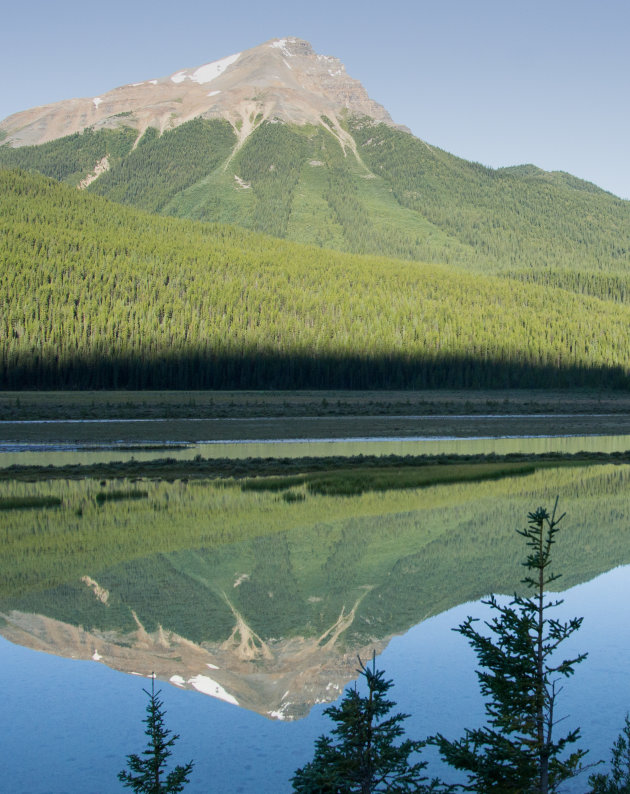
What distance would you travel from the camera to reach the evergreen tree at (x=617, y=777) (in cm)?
784

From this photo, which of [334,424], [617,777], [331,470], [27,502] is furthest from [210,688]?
[334,424]

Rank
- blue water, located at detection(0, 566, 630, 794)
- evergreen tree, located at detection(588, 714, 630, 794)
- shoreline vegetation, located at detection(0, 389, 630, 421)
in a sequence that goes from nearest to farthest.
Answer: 1. evergreen tree, located at detection(588, 714, 630, 794)
2. blue water, located at detection(0, 566, 630, 794)
3. shoreline vegetation, located at detection(0, 389, 630, 421)

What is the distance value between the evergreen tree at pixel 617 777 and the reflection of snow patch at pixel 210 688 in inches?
163

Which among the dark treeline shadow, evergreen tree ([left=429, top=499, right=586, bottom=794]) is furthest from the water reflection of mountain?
the dark treeline shadow

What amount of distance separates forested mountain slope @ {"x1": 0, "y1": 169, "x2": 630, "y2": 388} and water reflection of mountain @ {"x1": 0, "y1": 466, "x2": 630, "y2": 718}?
91294 mm

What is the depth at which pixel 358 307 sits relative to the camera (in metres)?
140

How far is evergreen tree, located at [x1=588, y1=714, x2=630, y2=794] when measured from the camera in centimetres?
784

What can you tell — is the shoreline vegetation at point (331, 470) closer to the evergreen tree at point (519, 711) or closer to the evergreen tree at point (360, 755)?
the evergreen tree at point (360, 755)

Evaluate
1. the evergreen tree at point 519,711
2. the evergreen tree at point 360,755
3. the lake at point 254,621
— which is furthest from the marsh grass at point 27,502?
the evergreen tree at point 519,711

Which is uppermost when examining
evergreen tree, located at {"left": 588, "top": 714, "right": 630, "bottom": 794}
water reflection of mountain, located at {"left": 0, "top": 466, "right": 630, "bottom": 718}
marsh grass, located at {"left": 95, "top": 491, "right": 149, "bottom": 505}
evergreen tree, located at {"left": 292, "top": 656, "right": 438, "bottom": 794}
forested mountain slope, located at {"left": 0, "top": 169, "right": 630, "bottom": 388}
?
forested mountain slope, located at {"left": 0, "top": 169, "right": 630, "bottom": 388}

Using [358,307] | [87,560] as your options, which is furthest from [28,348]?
[87,560]

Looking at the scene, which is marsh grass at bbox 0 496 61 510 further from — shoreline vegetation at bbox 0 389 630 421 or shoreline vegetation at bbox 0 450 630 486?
shoreline vegetation at bbox 0 389 630 421

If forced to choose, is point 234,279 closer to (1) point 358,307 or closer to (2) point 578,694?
(1) point 358,307

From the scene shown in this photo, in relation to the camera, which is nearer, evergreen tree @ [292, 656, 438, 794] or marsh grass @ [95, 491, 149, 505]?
evergreen tree @ [292, 656, 438, 794]
